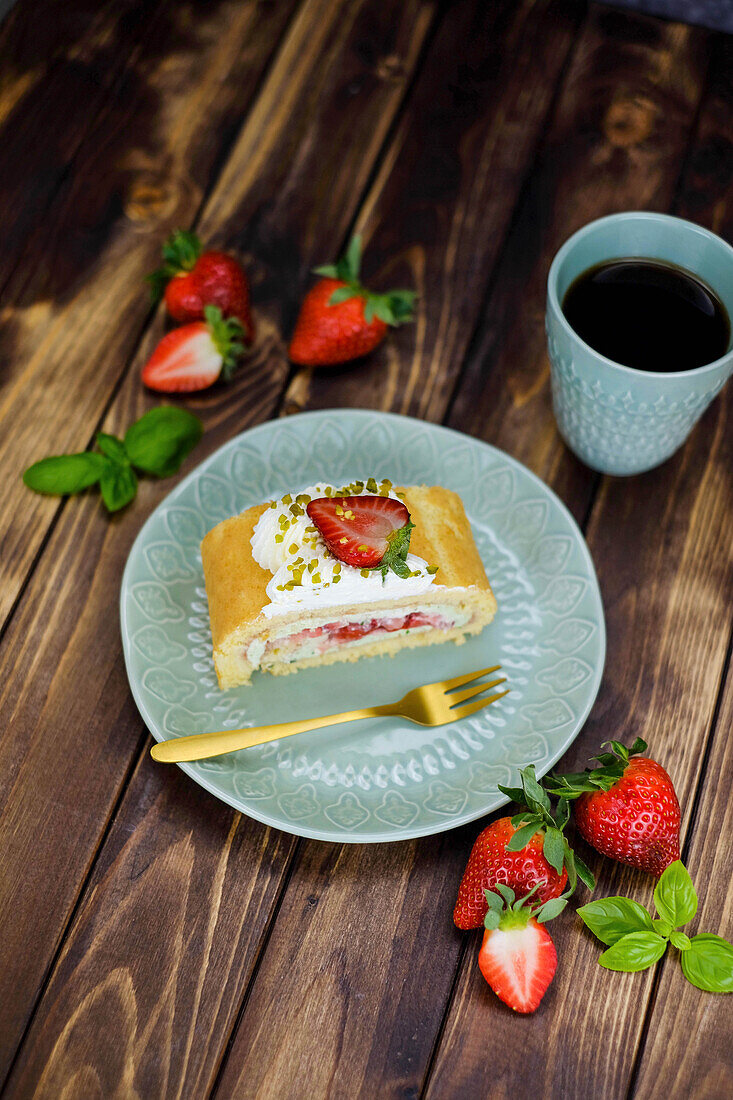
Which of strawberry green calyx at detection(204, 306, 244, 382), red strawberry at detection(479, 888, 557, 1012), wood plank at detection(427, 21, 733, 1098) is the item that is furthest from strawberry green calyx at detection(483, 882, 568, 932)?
strawberry green calyx at detection(204, 306, 244, 382)

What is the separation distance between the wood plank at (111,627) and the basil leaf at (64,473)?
2.4 inches

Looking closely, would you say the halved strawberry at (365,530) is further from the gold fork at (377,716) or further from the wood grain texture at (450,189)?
the wood grain texture at (450,189)

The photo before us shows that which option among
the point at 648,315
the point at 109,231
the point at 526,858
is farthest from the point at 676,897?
the point at 109,231

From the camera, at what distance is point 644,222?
194 centimetres

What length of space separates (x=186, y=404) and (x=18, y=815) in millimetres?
946

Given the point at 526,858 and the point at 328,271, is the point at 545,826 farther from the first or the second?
the point at 328,271

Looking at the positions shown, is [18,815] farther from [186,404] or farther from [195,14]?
[195,14]

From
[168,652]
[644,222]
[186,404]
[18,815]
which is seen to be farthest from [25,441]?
[644,222]

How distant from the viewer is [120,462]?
6.81 feet

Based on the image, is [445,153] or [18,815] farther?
[445,153]

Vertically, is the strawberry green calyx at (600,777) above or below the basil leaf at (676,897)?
above

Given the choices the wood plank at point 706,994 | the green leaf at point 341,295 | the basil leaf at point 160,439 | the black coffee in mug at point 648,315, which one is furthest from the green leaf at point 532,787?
the green leaf at point 341,295

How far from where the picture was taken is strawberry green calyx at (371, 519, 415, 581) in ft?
5.86

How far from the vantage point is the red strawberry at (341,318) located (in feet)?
7.06
